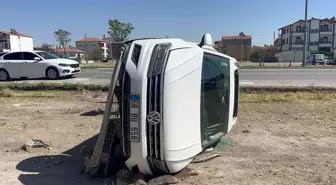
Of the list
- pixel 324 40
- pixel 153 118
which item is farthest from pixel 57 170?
pixel 324 40

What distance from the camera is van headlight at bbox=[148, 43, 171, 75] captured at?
325 centimetres

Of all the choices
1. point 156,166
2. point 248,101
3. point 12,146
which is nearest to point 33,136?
point 12,146

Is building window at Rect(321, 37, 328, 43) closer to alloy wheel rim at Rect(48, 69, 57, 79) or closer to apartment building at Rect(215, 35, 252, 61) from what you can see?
apartment building at Rect(215, 35, 252, 61)

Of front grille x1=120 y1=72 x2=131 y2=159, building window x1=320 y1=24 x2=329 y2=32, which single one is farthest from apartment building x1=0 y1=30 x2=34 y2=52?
building window x1=320 y1=24 x2=329 y2=32

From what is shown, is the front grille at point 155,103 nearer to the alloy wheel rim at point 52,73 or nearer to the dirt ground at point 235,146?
the dirt ground at point 235,146

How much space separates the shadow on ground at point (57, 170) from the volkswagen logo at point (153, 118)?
112 centimetres

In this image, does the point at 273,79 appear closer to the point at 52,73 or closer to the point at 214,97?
the point at 52,73

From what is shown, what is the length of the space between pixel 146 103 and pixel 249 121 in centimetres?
408

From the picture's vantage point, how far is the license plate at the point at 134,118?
3.23 metres

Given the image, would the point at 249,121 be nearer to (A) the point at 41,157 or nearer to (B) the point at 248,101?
(B) the point at 248,101

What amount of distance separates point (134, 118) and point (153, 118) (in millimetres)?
198

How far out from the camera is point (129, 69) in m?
3.30

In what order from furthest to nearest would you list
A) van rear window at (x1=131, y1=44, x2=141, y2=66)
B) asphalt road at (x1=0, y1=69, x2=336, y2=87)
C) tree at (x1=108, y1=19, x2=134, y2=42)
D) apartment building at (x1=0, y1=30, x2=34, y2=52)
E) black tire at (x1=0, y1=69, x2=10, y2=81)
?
1. apartment building at (x1=0, y1=30, x2=34, y2=52)
2. tree at (x1=108, y1=19, x2=134, y2=42)
3. black tire at (x1=0, y1=69, x2=10, y2=81)
4. asphalt road at (x1=0, y1=69, x2=336, y2=87)
5. van rear window at (x1=131, y1=44, x2=141, y2=66)

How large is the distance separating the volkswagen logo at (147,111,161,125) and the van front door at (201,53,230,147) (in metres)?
0.69
